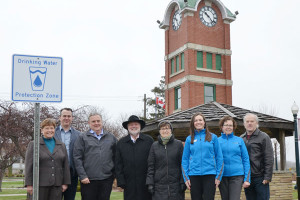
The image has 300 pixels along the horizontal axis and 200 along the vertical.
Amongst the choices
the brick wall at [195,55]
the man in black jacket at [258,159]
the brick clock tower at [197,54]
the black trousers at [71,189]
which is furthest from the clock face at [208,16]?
the black trousers at [71,189]

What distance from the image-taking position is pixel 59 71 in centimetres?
494

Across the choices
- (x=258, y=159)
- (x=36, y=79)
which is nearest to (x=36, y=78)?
(x=36, y=79)

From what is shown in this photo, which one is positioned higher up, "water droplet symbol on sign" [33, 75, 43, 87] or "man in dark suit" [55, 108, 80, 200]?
"water droplet symbol on sign" [33, 75, 43, 87]

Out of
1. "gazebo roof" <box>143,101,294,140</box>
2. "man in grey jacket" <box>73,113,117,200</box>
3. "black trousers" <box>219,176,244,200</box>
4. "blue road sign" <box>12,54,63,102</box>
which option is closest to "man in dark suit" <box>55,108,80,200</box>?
"man in grey jacket" <box>73,113,117,200</box>

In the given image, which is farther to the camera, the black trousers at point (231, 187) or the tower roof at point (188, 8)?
the tower roof at point (188, 8)

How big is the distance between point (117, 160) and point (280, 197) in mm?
8214

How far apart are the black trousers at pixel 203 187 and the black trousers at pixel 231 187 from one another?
0.95 ft

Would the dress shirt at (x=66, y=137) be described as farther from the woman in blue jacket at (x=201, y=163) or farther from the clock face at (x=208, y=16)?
the clock face at (x=208, y=16)

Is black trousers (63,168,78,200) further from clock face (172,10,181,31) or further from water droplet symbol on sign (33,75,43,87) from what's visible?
clock face (172,10,181,31)

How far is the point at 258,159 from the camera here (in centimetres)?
655

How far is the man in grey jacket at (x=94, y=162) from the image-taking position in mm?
6387

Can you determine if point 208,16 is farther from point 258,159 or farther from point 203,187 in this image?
point 203,187

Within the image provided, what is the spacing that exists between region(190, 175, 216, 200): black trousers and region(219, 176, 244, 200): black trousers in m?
0.29

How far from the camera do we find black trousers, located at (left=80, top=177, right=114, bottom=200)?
251 inches
